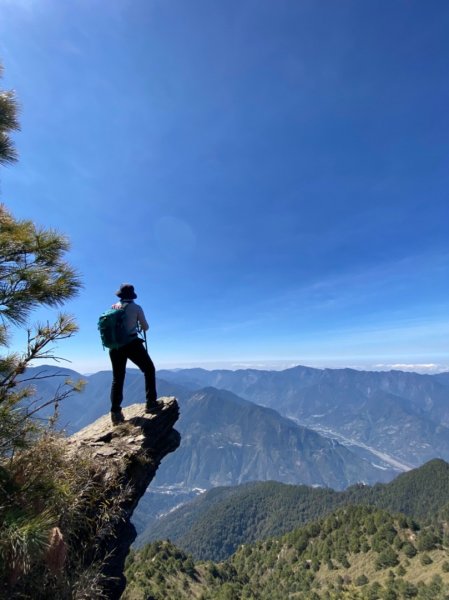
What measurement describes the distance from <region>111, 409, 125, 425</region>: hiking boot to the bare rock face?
0.19 metres

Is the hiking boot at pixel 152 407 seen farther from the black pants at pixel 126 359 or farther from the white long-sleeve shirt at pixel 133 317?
the white long-sleeve shirt at pixel 133 317

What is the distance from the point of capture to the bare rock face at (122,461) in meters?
7.37

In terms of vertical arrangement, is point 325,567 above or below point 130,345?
below

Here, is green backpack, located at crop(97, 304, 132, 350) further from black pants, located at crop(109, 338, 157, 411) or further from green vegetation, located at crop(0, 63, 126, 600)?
green vegetation, located at crop(0, 63, 126, 600)

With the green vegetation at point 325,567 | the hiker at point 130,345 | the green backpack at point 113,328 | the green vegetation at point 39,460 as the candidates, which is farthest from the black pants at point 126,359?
the green vegetation at point 325,567

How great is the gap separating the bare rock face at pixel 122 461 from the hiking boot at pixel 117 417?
0.61 feet

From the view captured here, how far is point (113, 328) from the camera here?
365 inches

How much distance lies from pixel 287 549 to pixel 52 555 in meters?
138

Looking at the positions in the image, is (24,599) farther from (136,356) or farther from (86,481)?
(136,356)

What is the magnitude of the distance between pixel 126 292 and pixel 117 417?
164 inches

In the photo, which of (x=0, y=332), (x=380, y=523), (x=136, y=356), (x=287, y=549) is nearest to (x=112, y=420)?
(x=136, y=356)

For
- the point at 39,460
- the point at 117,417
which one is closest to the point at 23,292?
the point at 39,460

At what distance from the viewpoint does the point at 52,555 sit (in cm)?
474

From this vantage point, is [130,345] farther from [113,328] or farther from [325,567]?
[325,567]
